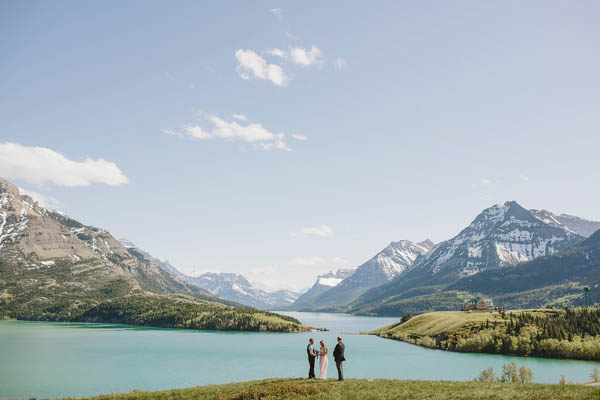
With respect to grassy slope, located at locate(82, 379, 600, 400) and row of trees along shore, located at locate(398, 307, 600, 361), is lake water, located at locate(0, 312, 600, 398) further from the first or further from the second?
grassy slope, located at locate(82, 379, 600, 400)

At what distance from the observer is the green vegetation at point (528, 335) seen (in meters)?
122

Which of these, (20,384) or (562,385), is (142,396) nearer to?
(562,385)

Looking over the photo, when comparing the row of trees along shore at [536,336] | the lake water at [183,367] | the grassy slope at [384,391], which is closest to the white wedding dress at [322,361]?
the grassy slope at [384,391]

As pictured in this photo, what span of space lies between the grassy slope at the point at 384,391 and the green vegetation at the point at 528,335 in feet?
341

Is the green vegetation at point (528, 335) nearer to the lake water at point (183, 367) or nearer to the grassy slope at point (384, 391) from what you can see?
the lake water at point (183, 367)

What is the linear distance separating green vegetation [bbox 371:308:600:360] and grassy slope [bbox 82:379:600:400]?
104 meters

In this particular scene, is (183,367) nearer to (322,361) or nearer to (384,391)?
(322,361)

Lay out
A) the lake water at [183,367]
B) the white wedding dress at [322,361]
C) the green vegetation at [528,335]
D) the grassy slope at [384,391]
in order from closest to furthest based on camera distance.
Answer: the grassy slope at [384,391], the white wedding dress at [322,361], the lake water at [183,367], the green vegetation at [528,335]

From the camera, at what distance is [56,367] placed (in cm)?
10350

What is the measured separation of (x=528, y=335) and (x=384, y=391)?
406ft

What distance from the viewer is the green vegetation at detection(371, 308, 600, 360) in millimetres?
121750

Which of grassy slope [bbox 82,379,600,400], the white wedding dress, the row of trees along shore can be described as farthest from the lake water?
the white wedding dress

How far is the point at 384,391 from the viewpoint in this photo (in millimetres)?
36062

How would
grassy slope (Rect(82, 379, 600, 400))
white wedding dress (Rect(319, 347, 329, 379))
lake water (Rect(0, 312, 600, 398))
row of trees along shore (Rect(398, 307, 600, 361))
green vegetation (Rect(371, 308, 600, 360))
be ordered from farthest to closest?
green vegetation (Rect(371, 308, 600, 360)) → row of trees along shore (Rect(398, 307, 600, 361)) → lake water (Rect(0, 312, 600, 398)) → white wedding dress (Rect(319, 347, 329, 379)) → grassy slope (Rect(82, 379, 600, 400))
